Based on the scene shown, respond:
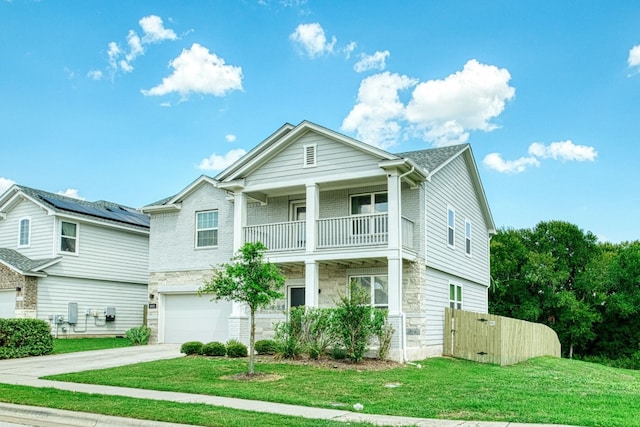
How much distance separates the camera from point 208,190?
80.6 ft

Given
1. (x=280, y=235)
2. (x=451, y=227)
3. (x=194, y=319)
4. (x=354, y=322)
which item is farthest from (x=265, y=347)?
(x=451, y=227)

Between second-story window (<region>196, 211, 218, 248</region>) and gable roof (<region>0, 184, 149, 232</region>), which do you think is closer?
second-story window (<region>196, 211, 218, 248</region>)

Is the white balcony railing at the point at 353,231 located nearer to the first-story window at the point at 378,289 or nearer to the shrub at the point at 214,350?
the first-story window at the point at 378,289

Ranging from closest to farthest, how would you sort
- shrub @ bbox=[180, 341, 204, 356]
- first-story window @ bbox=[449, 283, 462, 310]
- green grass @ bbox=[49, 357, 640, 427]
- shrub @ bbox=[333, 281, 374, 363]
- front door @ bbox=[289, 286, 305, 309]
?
1. green grass @ bbox=[49, 357, 640, 427]
2. shrub @ bbox=[333, 281, 374, 363]
3. shrub @ bbox=[180, 341, 204, 356]
4. front door @ bbox=[289, 286, 305, 309]
5. first-story window @ bbox=[449, 283, 462, 310]

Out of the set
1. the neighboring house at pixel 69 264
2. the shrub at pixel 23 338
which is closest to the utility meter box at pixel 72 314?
the neighboring house at pixel 69 264

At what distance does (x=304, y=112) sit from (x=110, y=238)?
43.1 ft

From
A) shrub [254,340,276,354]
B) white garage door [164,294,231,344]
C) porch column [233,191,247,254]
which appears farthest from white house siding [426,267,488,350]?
white garage door [164,294,231,344]

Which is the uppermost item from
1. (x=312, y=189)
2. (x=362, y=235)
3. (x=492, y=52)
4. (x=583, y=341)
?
(x=492, y=52)

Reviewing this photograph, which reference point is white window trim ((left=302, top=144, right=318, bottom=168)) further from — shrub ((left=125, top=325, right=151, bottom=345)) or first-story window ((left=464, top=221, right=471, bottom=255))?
shrub ((left=125, top=325, right=151, bottom=345))

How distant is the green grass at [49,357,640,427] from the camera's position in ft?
33.7

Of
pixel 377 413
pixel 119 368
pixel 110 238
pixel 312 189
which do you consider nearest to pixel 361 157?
pixel 312 189

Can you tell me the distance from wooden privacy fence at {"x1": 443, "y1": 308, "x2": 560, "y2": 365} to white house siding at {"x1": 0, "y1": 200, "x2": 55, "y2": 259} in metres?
16.7

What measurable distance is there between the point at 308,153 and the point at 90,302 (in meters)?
13.7

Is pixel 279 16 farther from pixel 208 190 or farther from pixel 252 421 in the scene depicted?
pixel 252 421
